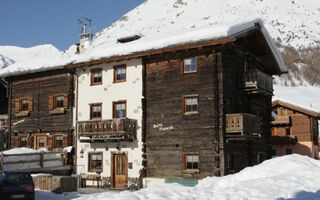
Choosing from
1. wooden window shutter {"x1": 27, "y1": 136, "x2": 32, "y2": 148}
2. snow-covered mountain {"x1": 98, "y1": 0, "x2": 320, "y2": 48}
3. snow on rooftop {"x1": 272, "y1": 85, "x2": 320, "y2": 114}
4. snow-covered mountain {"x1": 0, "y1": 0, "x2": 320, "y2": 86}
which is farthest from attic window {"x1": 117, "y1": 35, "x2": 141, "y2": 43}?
snow-covered mountain {"x1": 98, "y1": 0, "x2": 320, "y2": 48}

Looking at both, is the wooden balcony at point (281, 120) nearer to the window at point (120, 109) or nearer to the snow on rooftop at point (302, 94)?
the snow on rooftop at point (302, 94)

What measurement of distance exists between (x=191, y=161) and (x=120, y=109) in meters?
6.00

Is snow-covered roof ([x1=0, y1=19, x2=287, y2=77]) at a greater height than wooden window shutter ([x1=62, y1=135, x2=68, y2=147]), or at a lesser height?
greater

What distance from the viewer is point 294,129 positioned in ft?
132

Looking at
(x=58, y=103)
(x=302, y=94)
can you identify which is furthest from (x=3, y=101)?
(x=302, y=94)

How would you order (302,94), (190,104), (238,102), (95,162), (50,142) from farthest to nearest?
1. (302,94)
2. (50,142)
3. (95,162)
4. (238,102)
5. (190,104)

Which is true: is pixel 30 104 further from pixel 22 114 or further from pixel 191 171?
pixel 191 171

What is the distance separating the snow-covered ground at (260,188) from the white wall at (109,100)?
29.3ft

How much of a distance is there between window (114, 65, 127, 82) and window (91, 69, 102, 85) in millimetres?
1326

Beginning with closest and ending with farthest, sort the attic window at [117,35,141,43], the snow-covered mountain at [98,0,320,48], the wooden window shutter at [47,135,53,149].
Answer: the wooden window shutter at [47,135,53,149] → the attic window at [117,35,141,43] → the snow-covered mountain at [98,0,320,48]

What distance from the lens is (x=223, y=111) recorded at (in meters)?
22.5

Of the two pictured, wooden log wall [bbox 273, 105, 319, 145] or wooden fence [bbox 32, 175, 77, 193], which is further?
wooden log wall [bbox 273, 105, 319, 145]

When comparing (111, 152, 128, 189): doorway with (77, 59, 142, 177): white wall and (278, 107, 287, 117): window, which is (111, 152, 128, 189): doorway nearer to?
(77, 59, 142, 177): white wall

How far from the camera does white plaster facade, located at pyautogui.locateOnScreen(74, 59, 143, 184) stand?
2506cm
